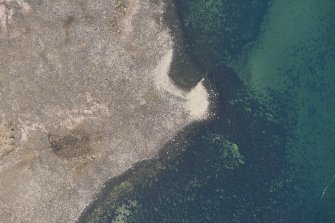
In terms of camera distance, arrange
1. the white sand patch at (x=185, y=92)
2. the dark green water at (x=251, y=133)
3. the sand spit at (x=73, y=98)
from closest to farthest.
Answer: the sand spit at (x=73, y=98) < the white sand patch at (x=185, y=92) < the dark green water at (x=251, y=133)

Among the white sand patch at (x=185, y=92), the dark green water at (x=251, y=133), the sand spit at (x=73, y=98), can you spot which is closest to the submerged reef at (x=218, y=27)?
the dark green water at (x=251, y=133)

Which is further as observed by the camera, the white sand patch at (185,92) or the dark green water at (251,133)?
the dark green water at (251,133)

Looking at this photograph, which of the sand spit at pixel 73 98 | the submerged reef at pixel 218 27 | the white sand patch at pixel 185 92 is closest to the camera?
the sand spit at pixel 73 98

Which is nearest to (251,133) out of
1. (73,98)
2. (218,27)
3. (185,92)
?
(185,92)

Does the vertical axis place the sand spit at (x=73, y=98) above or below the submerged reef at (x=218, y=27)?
below

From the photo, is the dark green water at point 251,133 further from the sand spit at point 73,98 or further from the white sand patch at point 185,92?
the sand spit at point 73,98

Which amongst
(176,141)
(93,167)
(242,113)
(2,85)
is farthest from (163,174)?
(2,85)

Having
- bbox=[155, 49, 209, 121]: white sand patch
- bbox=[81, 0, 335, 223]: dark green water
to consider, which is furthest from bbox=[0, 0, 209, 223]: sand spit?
bbox=[81, 0, 335, 223]: dark green water

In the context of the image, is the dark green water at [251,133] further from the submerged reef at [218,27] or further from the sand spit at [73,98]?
the sand spit at [73,98]
